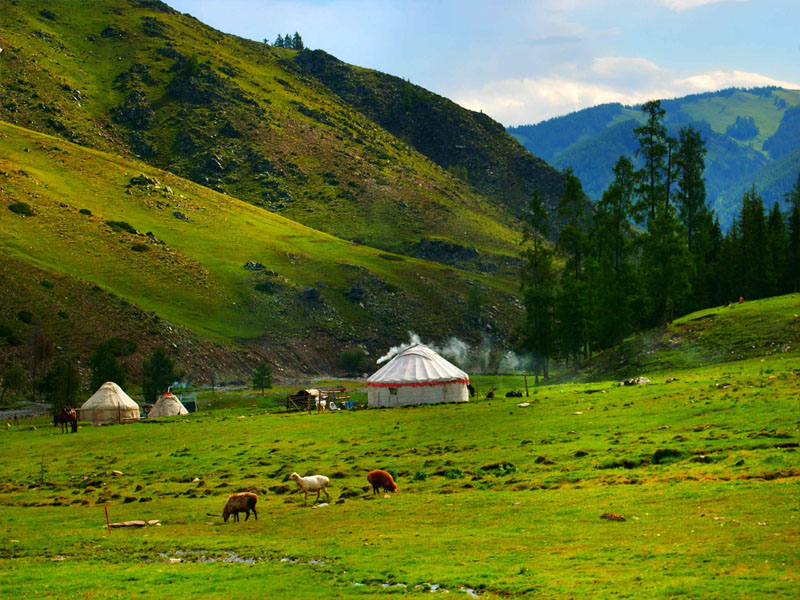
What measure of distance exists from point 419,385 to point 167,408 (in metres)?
27.1

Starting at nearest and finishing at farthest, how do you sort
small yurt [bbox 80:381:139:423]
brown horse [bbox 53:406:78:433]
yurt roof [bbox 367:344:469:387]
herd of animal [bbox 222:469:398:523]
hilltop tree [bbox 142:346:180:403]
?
herd of animal [bbox 222:469:398:523]
brown horse [bbox 53:406:78:433]
yurt roof [bbox 367:344:469:387]
small yurt [bbox 80:381:139:423]
hilltop tree [bbox 142:346:180:403]

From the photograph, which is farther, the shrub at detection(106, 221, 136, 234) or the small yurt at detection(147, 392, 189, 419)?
the shrub at detection(106, 221, 136, 234)

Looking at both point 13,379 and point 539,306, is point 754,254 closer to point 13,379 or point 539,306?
point 539,306

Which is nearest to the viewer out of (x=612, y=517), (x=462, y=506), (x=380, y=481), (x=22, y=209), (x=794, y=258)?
(x=612, y=517)

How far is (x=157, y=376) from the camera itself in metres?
101

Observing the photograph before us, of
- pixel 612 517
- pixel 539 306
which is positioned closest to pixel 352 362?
pixel 539 306

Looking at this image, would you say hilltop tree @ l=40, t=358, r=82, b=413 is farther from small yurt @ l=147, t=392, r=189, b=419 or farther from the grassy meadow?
the grassy meadow

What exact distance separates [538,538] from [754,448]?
12.6 meters

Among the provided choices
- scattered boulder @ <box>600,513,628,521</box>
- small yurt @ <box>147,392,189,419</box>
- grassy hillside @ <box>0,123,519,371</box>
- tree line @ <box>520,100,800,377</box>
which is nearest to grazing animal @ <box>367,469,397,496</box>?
scattered boulder @ <box>600,513,628,521</box>

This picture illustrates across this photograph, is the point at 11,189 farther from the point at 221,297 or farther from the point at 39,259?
the point at 221,297

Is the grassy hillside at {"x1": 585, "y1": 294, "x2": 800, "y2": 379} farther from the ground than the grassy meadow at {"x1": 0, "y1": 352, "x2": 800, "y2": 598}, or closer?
farther from the ground

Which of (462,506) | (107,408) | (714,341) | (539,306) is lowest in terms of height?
(462,506)

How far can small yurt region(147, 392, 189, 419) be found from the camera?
8281cm

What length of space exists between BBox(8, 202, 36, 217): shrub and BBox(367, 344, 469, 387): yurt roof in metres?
97.6
